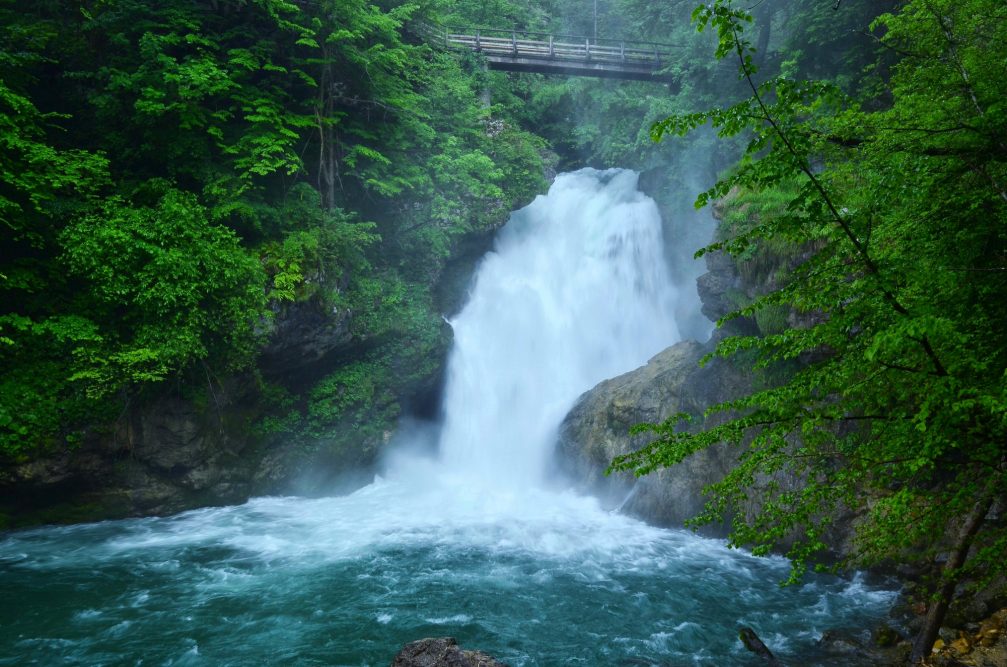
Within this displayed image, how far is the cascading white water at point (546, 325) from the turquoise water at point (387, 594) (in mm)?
4867

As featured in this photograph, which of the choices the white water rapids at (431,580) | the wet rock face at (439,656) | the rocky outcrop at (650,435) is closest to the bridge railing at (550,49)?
the rocky outcrop at (650,435)

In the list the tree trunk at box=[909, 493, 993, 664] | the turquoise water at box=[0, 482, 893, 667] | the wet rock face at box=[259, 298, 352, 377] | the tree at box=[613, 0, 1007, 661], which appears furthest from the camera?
the wet rock face at box=[259, 298, 352, 377]

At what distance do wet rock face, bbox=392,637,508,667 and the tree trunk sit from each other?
4.90 meters

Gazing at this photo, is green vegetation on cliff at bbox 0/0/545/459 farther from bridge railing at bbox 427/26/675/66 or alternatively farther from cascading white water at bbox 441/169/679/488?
bridge railing at bbox 427/26/675/66

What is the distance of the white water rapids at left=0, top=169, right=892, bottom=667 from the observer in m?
8.66

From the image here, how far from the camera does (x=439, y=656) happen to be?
22.7ft

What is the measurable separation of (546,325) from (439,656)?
15067 mm

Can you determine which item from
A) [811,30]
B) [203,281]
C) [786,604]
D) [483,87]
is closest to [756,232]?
[786,604]

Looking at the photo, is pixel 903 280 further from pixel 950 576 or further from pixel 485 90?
pixel 485 90

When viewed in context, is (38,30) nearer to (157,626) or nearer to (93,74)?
(93,74)

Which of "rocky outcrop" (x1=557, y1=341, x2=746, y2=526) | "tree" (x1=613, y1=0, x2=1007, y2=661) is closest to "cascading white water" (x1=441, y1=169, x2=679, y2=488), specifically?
"rocky outcrop" (x1=557, y1=341, x2=746, y2=526)

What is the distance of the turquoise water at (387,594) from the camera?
8570 millimetres

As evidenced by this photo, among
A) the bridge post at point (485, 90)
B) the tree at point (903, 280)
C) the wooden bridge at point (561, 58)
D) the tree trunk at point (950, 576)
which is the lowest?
the tree trunk at point (950, 576)

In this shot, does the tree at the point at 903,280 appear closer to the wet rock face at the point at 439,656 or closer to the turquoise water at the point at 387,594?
the wet rock face at the point at 439,656
